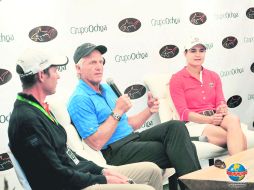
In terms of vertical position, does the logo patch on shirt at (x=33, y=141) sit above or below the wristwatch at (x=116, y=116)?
above

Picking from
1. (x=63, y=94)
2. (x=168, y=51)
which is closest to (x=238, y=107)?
(x=168, y=51)

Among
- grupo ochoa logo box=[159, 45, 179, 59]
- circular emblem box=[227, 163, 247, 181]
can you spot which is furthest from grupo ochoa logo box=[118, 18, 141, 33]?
circular emblem box=[227, 163, 247, 181]

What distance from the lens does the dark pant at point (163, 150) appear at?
2.93 meters

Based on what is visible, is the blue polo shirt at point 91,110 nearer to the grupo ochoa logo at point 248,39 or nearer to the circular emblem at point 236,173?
the circular emblem at point 236,173

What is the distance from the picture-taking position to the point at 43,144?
212 centimetres

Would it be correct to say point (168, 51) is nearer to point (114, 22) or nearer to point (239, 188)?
point (114, 22)

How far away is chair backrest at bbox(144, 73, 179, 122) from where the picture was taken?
160 inches

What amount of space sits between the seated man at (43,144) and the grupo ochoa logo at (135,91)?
1765 millimetres

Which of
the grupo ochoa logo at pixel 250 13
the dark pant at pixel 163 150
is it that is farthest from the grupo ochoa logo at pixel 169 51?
the dark pant at pixel 163 150

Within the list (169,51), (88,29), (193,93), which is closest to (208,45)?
(169,51)

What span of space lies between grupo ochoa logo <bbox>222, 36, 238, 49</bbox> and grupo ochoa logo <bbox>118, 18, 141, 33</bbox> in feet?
3.76

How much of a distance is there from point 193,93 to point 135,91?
1.95ft

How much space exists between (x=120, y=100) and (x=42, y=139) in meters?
0.96

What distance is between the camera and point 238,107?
5.00 m
